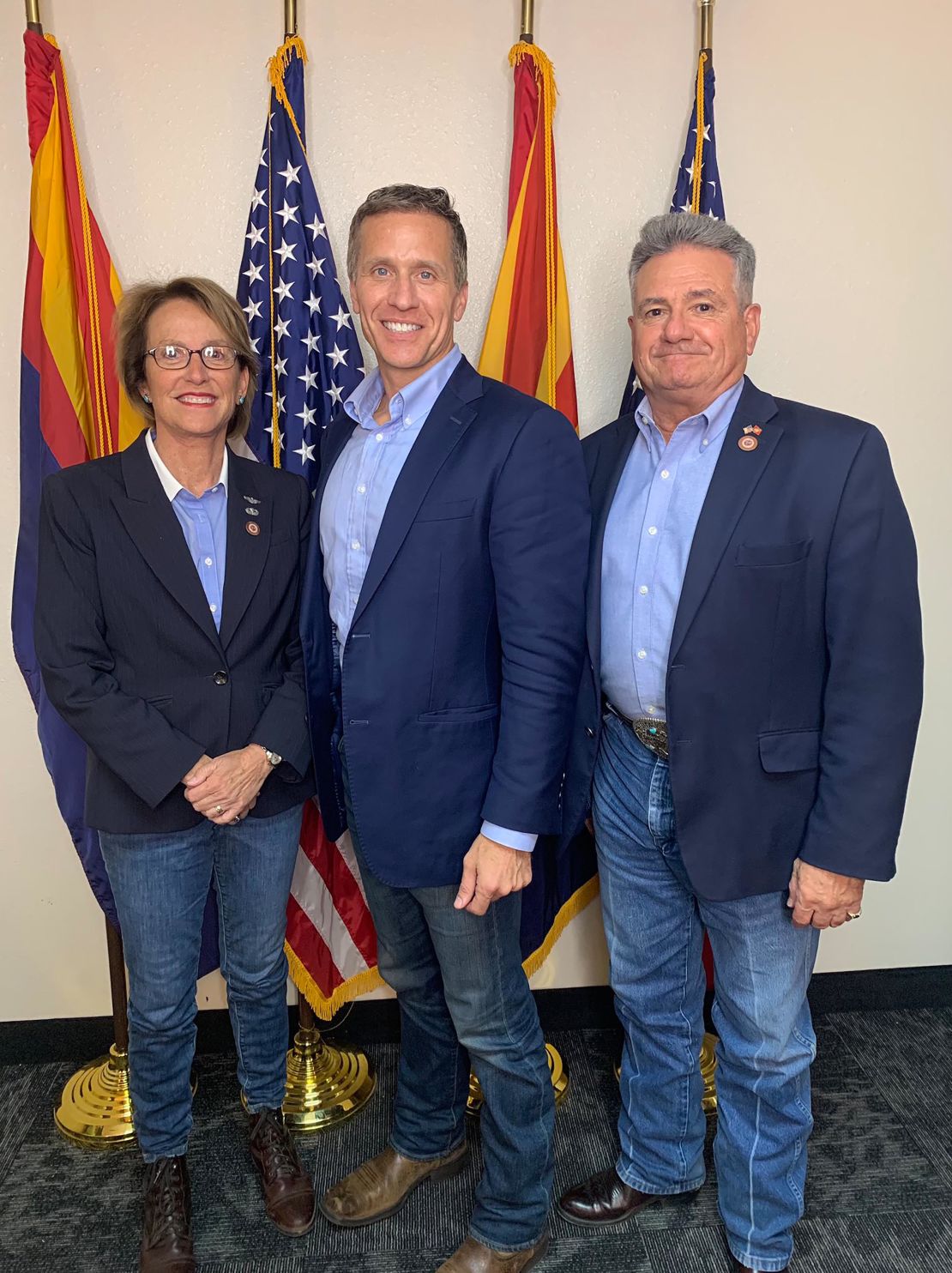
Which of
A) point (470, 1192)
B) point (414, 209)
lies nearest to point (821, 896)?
point (470, 1192)

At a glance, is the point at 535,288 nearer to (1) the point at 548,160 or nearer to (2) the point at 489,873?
(1) the point at 548,160

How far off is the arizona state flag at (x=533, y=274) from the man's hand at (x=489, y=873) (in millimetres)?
1173

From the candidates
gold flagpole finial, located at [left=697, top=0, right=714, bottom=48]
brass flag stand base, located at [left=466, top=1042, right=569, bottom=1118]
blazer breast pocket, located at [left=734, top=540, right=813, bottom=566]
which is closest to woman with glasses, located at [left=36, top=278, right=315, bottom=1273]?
brass flag stand base, located at [left=466, top=1042, right=569, bottom=1118]

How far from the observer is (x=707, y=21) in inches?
88.4

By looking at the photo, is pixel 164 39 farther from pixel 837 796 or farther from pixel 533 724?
pixel 837 796

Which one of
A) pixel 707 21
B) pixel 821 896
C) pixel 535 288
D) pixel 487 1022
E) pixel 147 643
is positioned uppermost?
pixel 707 21

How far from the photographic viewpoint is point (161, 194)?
2.30m

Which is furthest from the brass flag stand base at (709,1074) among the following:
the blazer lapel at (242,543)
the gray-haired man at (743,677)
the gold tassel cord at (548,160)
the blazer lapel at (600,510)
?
the gold tassel cord at (548,160)

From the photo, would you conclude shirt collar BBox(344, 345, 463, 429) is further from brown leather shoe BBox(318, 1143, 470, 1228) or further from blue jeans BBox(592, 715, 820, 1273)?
brown leather shoe BBox(318, 1143, 470, 1228)

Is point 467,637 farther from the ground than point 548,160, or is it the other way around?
point 548,160

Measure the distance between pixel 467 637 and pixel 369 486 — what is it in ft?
1.10

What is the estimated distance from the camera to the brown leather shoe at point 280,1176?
6.57 feet

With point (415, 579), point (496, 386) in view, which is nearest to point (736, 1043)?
point (415, 579)

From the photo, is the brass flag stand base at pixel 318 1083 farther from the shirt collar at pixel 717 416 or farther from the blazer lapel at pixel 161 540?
the shirt collar at pixel 717 416
